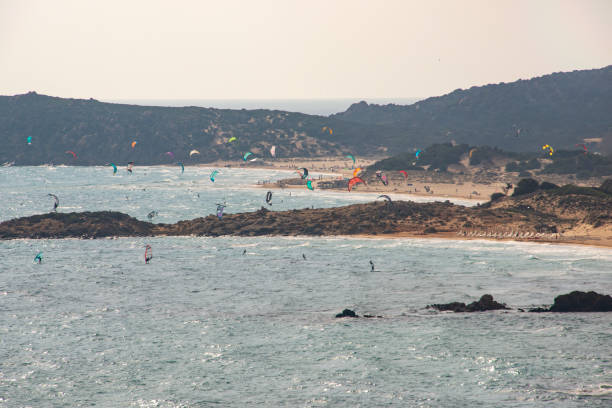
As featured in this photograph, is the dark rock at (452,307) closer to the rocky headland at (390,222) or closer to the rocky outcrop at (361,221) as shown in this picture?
the rocky headland at (390,222)

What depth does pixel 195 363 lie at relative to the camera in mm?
44281

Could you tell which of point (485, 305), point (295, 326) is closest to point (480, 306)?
point (485, 305)

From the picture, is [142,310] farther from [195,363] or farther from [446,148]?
[446,148]

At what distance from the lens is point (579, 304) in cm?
5356

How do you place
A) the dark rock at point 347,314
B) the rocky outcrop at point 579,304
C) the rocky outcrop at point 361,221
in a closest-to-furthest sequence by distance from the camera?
the rocky outcrop at point 579,304 < the dark rock at point 347,314 < the rocky outcrop at point 361,221

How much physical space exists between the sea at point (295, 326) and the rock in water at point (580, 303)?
1171 mm

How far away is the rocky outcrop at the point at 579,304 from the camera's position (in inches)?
2100

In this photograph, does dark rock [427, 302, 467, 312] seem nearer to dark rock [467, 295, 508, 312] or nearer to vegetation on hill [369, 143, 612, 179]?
dark rock [467, 295, 508, 312]

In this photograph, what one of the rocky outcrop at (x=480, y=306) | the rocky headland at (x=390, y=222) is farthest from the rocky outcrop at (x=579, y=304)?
the rocky headland at (x=390, y=222)

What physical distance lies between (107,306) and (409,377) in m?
28.8

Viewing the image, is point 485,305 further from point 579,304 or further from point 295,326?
point 295,326

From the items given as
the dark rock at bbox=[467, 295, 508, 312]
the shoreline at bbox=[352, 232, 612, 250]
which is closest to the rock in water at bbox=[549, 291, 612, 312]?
the dark rock at bbox=[467, 295, 508, 312]

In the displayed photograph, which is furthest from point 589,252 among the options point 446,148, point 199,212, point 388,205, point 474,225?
point 446,148

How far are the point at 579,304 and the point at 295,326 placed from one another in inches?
862
